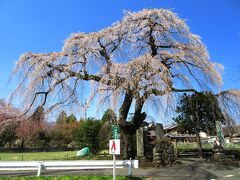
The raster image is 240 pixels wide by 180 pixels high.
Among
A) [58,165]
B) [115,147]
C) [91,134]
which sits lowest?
[58,165]

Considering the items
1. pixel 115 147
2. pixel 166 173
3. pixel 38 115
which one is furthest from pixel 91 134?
pixel 115 147

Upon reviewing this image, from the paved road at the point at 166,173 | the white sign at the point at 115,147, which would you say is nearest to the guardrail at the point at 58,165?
the paved road at the point at 166,173

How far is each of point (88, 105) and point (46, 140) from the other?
50619 mm

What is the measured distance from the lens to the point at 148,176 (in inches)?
526

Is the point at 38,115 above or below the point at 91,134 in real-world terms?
below

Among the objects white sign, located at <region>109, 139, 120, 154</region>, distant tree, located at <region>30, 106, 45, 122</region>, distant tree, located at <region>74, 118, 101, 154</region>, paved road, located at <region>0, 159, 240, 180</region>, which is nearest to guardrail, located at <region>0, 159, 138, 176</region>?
paved road, located at <region>0, 159, 240, 180</region>

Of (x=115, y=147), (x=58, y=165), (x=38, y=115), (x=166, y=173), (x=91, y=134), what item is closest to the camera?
(x=115, y=147)

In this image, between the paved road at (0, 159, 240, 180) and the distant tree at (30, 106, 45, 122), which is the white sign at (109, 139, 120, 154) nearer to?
the paved road at (0, 159, 240, 180)

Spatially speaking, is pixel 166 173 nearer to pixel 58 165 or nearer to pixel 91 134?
pixel 58 165

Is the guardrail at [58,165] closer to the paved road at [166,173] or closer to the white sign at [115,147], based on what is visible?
the paved road at [166,173]

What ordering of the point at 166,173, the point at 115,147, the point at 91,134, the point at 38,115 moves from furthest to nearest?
1. the point at 91,134
2. the point at 38,115
3. the point at 166,173
4. the point at 115,147

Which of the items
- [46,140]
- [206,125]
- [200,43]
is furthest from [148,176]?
[46,140]

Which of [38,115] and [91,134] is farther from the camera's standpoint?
[91,134]

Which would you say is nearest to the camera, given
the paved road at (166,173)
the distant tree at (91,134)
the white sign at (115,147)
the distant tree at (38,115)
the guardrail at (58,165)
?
the white sign at (115,147)
